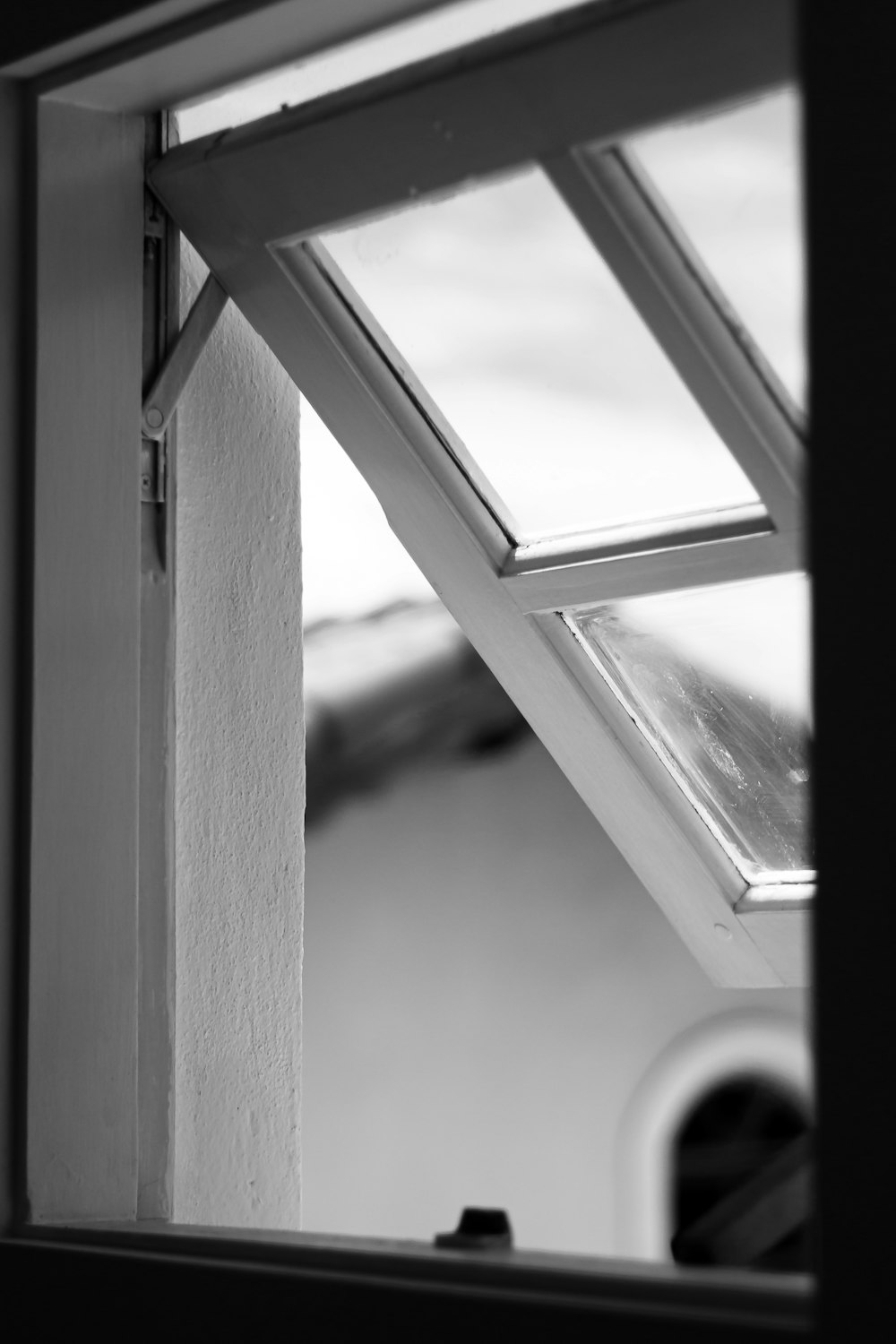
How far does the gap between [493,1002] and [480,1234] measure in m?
4.82

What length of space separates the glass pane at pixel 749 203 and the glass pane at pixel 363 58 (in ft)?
0.51

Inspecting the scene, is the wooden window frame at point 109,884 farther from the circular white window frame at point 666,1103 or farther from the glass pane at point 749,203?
the circular white window frame at point 666,1103

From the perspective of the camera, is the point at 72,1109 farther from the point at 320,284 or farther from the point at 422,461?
the point at 320,284

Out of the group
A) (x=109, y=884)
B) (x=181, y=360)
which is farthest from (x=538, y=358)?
(x=109, y=884)

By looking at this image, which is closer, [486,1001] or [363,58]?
[363,58]

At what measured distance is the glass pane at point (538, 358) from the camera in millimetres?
1469

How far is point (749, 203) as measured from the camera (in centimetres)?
136

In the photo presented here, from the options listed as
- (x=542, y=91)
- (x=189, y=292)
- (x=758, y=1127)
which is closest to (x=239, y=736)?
(x=189, y=292)

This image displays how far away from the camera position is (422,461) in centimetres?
166

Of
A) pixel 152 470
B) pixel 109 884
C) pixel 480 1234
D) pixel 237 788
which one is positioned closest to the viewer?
pixel 480 1234

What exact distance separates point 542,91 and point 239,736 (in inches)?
30.0

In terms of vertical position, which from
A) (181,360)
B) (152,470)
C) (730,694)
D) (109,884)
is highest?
(181,360)

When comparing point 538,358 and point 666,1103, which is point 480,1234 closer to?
point 538,358

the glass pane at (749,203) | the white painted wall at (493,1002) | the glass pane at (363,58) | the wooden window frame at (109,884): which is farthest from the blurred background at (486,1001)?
the glass pane at (749,203)
